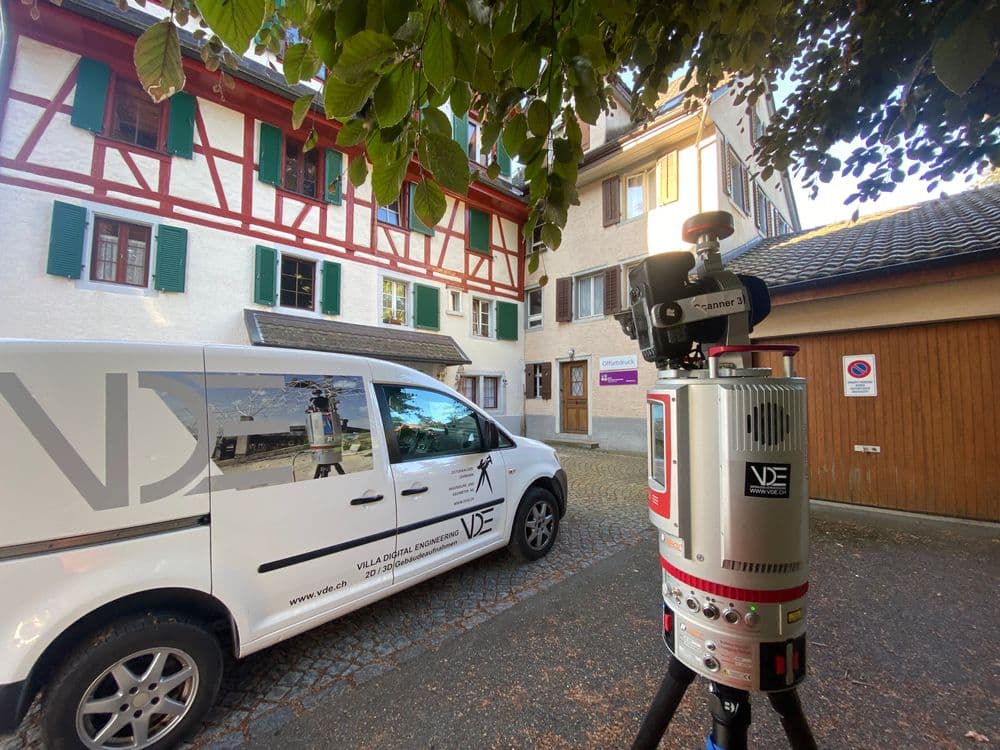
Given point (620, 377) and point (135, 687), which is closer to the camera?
point (135, 687)

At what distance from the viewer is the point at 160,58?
110cm

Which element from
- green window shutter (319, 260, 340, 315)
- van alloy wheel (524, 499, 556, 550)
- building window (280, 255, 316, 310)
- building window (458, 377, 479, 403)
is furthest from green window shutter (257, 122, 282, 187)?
van alloy wheel (524, 499, 556, 550)

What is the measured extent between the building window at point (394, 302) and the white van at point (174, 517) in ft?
30.1

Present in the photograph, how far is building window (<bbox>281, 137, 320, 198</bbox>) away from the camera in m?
10.1

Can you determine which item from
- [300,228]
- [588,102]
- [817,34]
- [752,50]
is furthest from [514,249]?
[588,102]

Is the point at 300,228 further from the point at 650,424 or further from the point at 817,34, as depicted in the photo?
the point at 650,424

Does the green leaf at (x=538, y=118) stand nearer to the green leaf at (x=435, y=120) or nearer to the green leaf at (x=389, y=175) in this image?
the green leaf at (x=435, y=120)

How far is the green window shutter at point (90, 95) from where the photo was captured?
7602 millimetres

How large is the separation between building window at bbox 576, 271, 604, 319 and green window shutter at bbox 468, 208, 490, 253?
10.9ft

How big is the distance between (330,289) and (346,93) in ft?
33.8

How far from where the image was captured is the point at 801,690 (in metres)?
2.29

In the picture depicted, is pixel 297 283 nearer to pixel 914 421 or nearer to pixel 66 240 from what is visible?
pixel 66 240

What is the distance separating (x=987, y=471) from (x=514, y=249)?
1262 centimetres

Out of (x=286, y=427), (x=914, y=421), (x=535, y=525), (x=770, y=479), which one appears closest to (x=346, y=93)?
(x=770, y=479)
